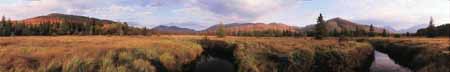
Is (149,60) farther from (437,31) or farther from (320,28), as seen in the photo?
(437,31)

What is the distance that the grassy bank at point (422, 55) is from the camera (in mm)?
32222

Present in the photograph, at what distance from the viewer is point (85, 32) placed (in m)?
137

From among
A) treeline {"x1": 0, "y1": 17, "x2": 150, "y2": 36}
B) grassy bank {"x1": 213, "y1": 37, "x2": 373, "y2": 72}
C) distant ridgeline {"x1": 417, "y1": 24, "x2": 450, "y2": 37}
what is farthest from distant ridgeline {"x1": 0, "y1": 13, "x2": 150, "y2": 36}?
distant ridgeline {"x1": 417, "y1": 24, "x2": 450, "y2": 37}

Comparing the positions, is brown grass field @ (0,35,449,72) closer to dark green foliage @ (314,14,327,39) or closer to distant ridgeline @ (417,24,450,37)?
dark green foliage @ (314,14,327,39)

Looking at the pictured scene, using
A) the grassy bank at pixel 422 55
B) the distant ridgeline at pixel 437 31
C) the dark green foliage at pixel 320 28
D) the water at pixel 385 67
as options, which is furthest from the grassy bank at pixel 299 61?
the distant ridgeline at pixel 437 31

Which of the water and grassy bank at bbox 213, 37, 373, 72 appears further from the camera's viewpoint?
the water

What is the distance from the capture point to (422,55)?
42750mm

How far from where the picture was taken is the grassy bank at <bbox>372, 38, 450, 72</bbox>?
32222 millimetres

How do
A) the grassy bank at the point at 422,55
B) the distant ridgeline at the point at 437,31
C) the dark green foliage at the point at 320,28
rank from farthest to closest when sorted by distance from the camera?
the distant ridgeline at the point at 437,31
the dark green foliage at the point at 320,28
the grassy bank at the point at 422,55

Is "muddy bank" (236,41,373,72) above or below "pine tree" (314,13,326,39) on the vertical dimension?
below

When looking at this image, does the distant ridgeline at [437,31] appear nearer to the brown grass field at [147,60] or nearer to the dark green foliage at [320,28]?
the dark green foliage at [320,28]

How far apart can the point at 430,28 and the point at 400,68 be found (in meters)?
92.5

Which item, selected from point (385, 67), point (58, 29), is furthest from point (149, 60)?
point (58, 29)

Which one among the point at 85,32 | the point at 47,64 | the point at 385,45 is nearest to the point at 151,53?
the point at 47,64
